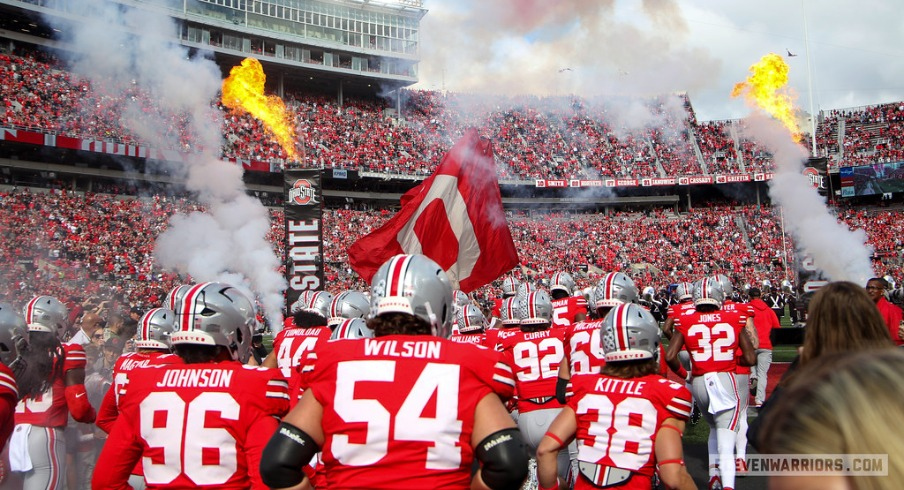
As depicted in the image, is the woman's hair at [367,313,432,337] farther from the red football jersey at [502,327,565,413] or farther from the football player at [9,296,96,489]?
the red football jersey at [502,327,565,413]

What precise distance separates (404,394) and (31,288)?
82.4ft

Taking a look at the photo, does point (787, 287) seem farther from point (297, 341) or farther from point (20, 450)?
point (20, 450)

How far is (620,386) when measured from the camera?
149 inches

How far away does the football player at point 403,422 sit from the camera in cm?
243

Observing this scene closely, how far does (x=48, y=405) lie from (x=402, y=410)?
4.01 m

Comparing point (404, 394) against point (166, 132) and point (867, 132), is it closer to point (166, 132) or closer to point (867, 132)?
point (166, 132)

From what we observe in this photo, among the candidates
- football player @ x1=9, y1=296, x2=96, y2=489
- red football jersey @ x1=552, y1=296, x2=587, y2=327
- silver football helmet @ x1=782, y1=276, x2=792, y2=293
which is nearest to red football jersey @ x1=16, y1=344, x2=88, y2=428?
football player @ x1=9, y1=296, x2=96, y2=489

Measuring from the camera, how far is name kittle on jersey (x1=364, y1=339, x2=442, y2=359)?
252 cm

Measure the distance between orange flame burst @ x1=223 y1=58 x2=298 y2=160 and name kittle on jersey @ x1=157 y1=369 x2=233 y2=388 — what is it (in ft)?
104

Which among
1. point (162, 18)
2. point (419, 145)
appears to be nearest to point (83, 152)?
point (162, 18)

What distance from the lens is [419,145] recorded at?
4606 centimetres

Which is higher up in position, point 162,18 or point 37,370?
point 162,18

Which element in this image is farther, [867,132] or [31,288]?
[867,132]

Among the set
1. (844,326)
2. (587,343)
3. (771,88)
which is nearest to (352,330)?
(587,343)
